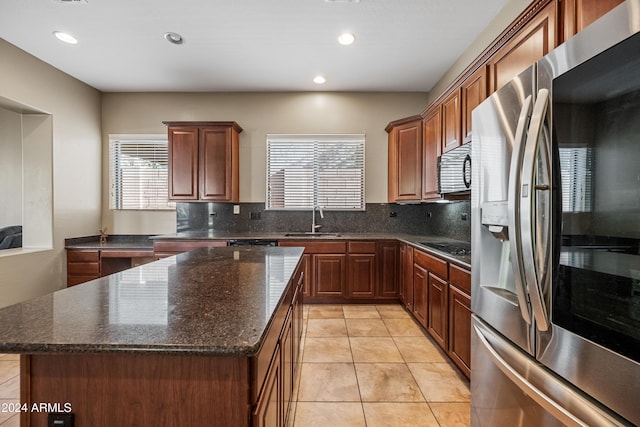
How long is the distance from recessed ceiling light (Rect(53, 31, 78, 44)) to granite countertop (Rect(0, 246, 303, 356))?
2924mm

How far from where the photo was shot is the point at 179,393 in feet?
2.56

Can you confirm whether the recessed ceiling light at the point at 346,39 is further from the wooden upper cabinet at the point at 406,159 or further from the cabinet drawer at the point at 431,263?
the cabinet drawer at the point at 431,263

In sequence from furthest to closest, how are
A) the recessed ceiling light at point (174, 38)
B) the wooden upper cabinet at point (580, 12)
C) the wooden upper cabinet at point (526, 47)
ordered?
the recessed ceiling light at point (174, 38) < the wooden upper cabinet at point (526, 47) < the wooden upper cabinet at point (580, 12)

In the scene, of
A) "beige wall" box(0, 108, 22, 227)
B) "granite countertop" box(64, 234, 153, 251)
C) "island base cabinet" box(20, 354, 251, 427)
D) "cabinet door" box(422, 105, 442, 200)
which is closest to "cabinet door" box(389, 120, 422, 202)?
"cabinet door" box(422, 105, 442, 200)

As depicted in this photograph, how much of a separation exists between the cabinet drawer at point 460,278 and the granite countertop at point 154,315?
4.04ft

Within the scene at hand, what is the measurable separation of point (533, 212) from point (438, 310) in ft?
5.83

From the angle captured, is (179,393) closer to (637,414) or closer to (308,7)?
(637,414)

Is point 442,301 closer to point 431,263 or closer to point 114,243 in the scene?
point 431,263

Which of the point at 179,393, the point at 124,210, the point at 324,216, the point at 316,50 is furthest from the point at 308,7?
the point at 124,210

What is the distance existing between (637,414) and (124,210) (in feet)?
17.1

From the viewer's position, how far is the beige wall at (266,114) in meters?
4.31

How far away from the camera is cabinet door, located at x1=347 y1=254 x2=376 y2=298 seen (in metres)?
3.72

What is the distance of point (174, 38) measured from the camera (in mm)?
2982

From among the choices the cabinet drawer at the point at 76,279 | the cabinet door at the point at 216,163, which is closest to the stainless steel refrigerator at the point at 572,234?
the cabinet door at the point at 216,163
